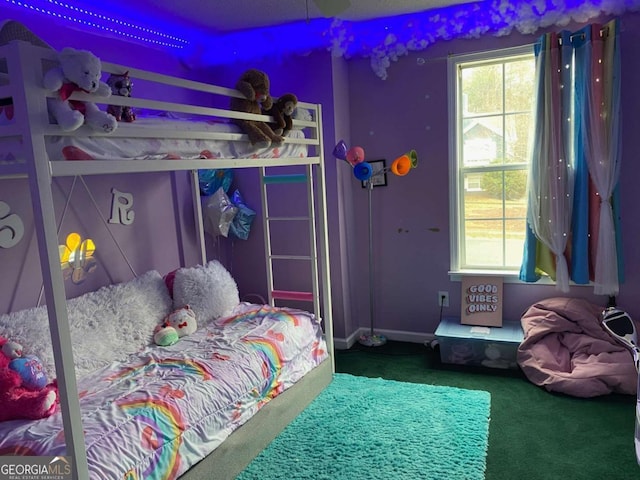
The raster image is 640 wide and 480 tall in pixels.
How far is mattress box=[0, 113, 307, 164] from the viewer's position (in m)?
1.61

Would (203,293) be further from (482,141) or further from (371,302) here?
(482,141)

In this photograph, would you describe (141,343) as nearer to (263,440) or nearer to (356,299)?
(263,440)

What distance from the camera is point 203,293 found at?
315cm

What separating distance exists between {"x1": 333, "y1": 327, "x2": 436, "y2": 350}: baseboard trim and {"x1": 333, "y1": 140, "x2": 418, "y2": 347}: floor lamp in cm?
6

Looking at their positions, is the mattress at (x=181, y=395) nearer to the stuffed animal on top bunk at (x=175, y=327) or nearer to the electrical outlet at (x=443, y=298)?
the stuffed animal on top bunk at (x=175, y=327)

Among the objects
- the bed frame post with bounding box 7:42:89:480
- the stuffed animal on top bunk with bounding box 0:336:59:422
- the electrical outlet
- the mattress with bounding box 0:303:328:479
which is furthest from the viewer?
the electrical outlet

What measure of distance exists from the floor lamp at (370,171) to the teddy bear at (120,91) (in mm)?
1731

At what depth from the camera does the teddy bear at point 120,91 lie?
187 centimetres

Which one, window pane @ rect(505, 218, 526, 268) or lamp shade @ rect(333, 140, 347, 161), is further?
window pane @ rect(505, 218, 526, 268)

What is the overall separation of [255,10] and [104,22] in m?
0.90

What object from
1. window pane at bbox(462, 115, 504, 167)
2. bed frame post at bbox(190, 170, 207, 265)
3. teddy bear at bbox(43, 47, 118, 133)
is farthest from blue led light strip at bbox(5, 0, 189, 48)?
window pane at bbox(462, 115, 504, 167)

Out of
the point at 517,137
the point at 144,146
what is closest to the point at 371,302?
the point at 517,137

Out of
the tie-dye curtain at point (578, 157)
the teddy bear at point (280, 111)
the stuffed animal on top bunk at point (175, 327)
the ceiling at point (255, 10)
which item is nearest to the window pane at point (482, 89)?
the tie-dye curtain at point (578, 157)

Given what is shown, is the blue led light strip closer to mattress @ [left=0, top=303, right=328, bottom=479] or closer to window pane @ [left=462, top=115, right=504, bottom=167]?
mattress @ [left=0, top=303, right=328, bottom=479]
